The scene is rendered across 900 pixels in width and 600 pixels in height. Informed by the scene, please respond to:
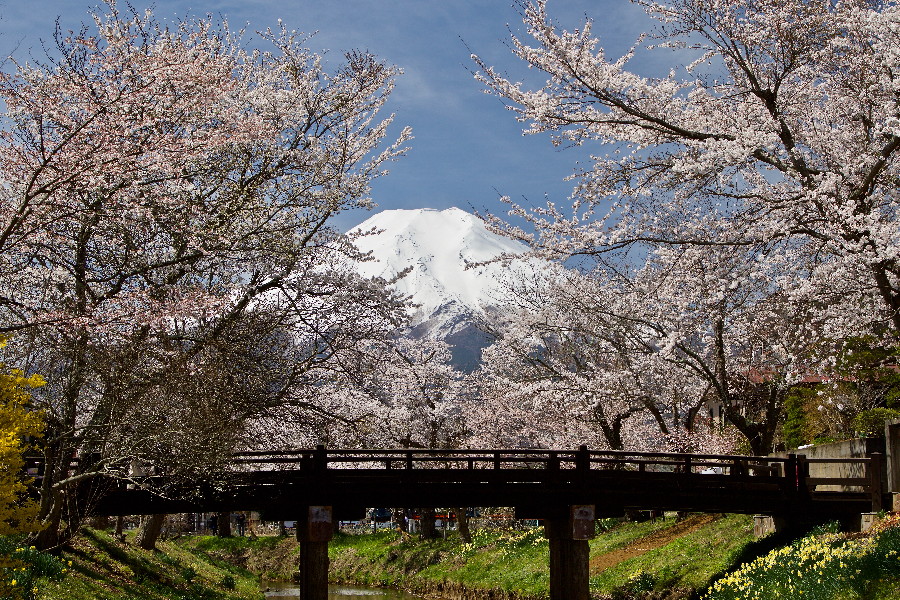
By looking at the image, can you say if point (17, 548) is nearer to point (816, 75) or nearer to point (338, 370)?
point (338, 370)

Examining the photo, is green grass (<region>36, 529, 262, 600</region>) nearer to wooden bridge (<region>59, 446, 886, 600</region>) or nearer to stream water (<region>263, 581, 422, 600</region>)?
wooden bridge (<region>59, 446, 886, 600</region>)

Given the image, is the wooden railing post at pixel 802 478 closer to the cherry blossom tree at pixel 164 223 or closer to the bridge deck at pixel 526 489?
the bridge deck at pixel 526 489

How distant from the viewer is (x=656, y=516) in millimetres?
31531

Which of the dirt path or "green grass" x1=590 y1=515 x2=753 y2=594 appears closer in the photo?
"green grass" x1=590 y1=515 x2=753 y2=594

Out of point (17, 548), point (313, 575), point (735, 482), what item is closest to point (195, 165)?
point (17, 548)

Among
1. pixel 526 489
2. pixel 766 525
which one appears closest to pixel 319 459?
pixel 526 489

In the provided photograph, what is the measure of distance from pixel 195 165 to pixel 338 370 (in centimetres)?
577

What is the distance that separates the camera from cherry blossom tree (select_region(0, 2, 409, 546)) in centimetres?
1181

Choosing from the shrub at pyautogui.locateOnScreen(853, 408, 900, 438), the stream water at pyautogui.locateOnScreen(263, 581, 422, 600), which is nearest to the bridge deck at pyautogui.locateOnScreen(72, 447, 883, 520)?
the shrub at pyautogui.locateOnScreen(853, 408, 900, 438)

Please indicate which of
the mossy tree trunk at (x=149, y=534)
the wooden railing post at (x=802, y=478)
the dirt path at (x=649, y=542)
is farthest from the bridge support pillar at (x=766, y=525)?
the mossy tree trunk at (x=149, y=534)

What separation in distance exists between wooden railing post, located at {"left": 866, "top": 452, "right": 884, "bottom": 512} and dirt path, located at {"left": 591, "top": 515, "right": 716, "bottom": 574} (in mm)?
8473

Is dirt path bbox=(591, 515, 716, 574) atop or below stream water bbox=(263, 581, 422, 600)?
atop

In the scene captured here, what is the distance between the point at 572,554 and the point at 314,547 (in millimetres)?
5578

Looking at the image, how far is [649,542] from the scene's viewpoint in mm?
27078
